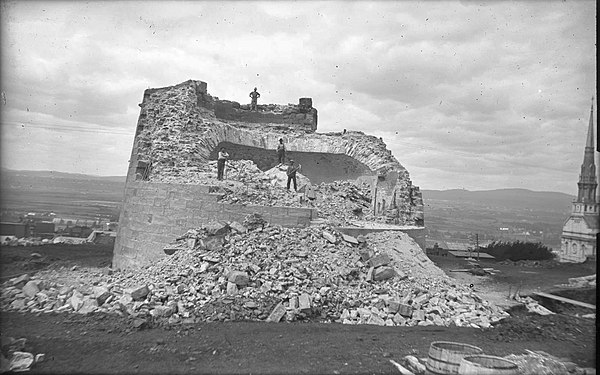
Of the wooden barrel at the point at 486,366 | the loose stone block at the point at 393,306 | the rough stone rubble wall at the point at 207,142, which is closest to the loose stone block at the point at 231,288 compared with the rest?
the loose stone block at the point at 393,306

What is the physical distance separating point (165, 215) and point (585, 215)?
8634mm

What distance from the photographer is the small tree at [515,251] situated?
13052mm

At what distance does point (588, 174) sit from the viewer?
6.87 m

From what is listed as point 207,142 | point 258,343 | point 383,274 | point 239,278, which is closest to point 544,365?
point 383,274

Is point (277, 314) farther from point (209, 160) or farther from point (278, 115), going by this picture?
point (278, 115)

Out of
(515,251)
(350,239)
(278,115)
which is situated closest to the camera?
(350,239)

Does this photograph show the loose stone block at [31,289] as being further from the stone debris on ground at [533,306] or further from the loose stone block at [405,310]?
the stone debris on ground at [533,306]

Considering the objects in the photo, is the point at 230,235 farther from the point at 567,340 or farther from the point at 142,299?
the point at 567,340

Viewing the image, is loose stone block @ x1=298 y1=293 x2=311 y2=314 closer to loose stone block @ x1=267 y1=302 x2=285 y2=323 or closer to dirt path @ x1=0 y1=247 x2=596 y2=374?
loose stone block @ x1=267 y1=302 x2=285 y2=323

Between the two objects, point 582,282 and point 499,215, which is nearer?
point 582,282

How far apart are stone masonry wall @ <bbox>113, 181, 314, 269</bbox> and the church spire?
16.8ft

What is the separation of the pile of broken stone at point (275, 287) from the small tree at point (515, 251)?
4.43m

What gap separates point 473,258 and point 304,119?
8126mm

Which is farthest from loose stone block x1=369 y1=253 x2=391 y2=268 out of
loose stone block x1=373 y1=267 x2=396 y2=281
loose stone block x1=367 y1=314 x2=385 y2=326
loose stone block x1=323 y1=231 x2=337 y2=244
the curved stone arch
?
the curved stone arch
